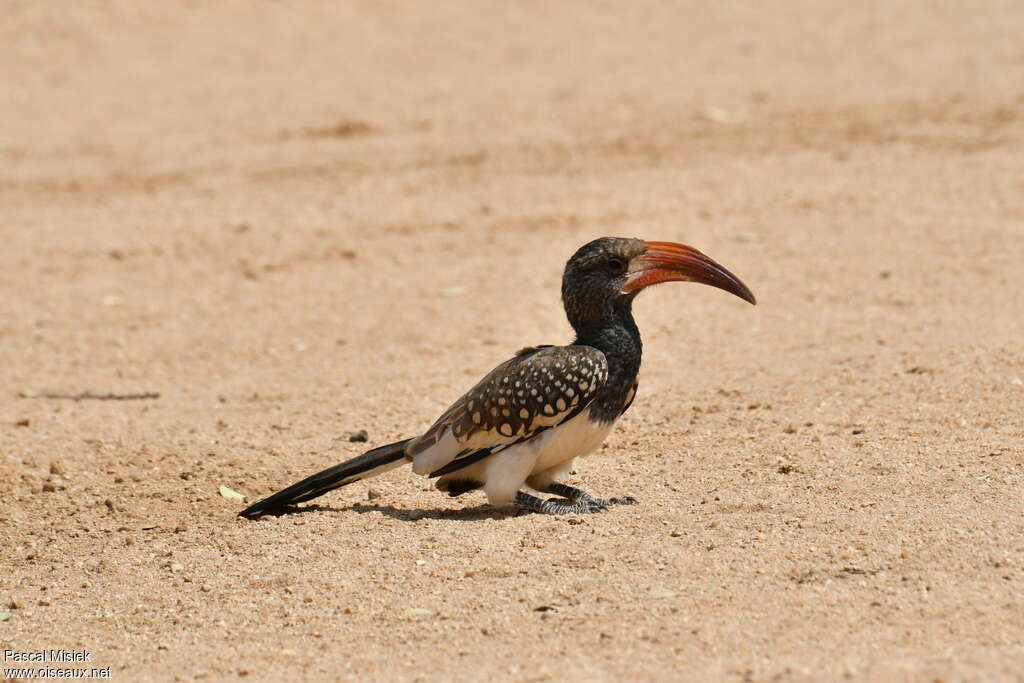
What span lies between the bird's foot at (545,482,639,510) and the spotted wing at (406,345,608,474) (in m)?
0.42

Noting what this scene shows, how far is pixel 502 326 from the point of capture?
9734mm

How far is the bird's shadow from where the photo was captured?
6.36 metres

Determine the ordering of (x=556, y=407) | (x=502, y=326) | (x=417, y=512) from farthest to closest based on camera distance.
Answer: (x=502, y=326), (x=417, y=512), (x=556, y=407)

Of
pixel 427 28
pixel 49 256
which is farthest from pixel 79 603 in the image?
pixel 427 28

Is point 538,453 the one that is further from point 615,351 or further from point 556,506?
point 615,351

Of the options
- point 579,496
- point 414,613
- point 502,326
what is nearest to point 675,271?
point 579,496

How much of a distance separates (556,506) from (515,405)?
1.78ft

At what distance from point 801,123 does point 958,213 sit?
3203mm

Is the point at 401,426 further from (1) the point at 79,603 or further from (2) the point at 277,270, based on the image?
(2) the point at 277,270

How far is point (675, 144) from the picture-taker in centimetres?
1398

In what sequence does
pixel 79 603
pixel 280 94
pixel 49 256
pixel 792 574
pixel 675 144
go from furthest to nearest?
1. pixel 280 94
2. pixel 675 144
3. pixel 49 256
4. pixel 79 603
5. pixel 792 574

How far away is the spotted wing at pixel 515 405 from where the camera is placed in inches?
237

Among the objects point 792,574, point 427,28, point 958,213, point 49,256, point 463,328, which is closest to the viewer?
point 792,574

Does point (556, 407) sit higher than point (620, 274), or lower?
lower
